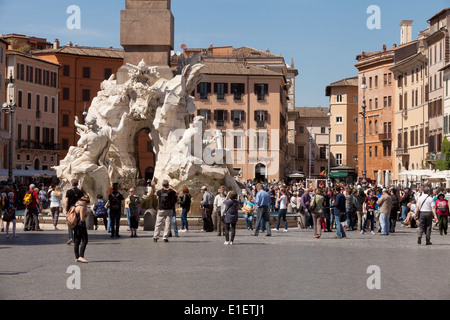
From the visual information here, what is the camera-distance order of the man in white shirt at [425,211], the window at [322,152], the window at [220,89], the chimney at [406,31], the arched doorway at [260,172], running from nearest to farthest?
the man in white shirt at [425,211] → the window at [220,89] → the arched doorway at [260,172] → the chimney at [406,31] → the window at [322,152]

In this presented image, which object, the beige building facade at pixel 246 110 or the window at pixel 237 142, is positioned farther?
the window at pixel 237 142

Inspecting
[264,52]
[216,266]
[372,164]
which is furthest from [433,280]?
[264,52]

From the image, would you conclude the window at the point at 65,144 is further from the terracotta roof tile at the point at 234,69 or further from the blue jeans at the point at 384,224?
the blue jeans at the point at 384,224

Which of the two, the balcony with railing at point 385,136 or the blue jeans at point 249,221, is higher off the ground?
the balcony with railing at point 385,136

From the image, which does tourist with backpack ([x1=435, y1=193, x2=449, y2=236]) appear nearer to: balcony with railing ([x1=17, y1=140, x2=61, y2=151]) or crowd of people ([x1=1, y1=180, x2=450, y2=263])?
crowd of people ([x1=1, y1=180, x2=450, y2=263])

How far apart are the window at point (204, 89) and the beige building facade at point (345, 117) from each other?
29.3m

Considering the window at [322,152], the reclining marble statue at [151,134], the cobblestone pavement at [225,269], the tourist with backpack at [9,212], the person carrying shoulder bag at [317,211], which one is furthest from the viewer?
the window at [322,152]

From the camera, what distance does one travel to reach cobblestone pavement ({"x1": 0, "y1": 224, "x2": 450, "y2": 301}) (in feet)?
36.6

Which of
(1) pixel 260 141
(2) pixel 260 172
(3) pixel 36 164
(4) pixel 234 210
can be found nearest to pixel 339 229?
(4) pixel 234 210

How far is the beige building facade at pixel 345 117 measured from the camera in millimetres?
106250

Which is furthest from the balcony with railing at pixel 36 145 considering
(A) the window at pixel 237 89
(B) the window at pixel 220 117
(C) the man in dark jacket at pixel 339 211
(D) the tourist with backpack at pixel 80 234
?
(D) the tourist with backpack at pixel 80 234
